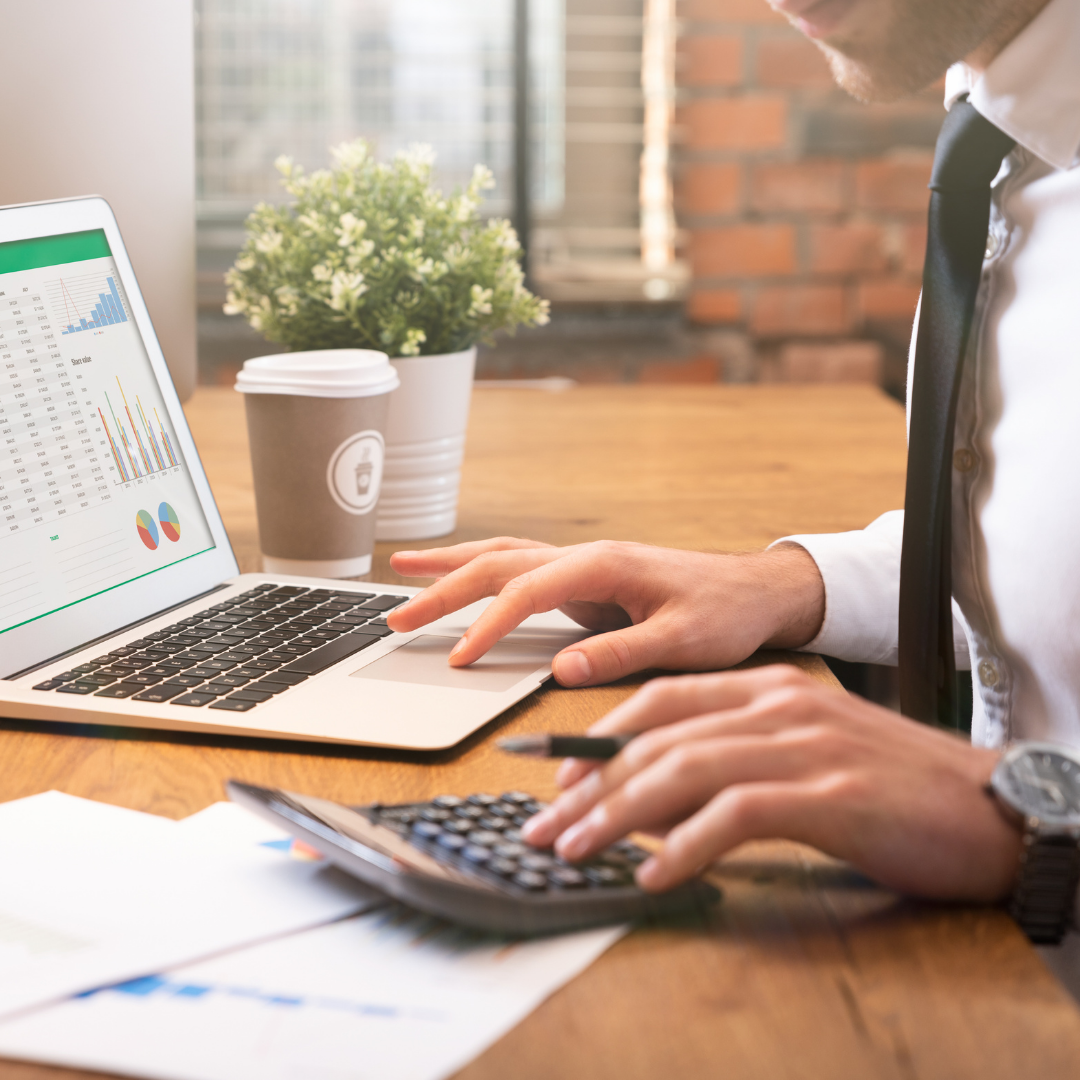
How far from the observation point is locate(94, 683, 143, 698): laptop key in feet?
2.12

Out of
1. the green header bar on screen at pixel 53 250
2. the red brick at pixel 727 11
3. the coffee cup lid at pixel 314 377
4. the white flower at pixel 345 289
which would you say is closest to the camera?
the green header bar on screen at pixel 53 250

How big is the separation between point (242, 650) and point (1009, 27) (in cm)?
59

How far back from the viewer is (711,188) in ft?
8.68

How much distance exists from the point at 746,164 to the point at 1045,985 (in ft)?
7.95

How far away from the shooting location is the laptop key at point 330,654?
2.26 feet

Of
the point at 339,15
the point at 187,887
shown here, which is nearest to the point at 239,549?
the point at 187,887

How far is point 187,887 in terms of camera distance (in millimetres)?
465

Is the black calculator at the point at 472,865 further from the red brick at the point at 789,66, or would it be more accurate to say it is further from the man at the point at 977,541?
the red brick at the point at 789,66

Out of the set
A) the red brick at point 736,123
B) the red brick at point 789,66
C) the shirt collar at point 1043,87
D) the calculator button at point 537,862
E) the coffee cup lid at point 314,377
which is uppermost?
the red brick at point 789,66

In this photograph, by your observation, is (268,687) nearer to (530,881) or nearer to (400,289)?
(530,881)

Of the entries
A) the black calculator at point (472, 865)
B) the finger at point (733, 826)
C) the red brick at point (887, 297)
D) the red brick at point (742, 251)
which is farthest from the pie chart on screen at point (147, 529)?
the red brick at point (887, 297)

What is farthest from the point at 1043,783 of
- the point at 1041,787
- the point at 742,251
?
the point at 742,251

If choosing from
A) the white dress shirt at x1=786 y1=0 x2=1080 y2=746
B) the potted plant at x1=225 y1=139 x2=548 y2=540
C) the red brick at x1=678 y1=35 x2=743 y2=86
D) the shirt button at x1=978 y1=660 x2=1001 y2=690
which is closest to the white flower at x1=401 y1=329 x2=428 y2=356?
the potted plant at x1=225 y1=139 x2=548 y2=540

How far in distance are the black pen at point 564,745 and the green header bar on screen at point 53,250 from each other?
48cm
